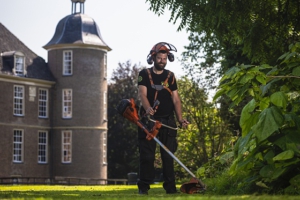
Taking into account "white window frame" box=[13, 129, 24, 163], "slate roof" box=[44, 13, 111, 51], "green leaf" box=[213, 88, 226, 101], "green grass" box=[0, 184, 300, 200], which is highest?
"slate roof" box=[44, 13, 111, 51]

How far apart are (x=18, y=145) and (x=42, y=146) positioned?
8.51ft

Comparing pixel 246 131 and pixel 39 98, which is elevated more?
pixel 39 98

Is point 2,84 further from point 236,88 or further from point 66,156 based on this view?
point 236,88

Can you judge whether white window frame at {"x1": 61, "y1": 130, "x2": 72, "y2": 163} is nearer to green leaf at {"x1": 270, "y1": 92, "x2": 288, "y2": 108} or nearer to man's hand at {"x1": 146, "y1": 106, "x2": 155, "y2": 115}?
man's hand at {"x1": 146, "y1": 106, "x2": 155, "y2": 115}

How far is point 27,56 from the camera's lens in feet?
182

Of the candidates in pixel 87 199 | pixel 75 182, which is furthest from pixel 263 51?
pixel 75 182

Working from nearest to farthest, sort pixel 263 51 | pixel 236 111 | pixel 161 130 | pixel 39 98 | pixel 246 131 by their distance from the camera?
pixel 246 131
pixel 161 130
pixel 263 51
pixel 236 111
pixel 39 98

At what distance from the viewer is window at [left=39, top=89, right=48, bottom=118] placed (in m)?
55.8

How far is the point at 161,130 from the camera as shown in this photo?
11.1 m

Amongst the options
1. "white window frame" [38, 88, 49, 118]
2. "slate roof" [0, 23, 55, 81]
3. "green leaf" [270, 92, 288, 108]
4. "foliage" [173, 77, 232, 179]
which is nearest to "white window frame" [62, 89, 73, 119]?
"white window frame" [38, 88, 49, 118]

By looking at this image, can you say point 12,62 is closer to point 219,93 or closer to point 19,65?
point 19,65

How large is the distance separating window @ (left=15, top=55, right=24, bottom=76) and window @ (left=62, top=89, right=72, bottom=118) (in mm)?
3868

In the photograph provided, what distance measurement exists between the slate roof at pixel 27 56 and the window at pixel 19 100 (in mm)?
1150

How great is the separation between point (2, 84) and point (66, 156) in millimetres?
7408
